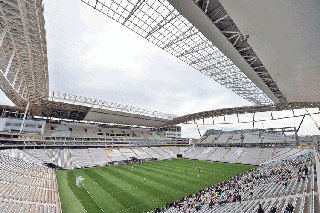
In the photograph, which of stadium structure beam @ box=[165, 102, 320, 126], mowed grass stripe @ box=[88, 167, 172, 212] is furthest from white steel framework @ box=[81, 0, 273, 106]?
stadium structure beam @ box=[165, 102, 320, 126]

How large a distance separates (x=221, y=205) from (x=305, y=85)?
36.9 feet

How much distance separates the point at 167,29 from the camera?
1232 centimetres

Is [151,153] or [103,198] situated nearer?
[103,198]

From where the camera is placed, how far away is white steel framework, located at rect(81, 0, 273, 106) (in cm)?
1042

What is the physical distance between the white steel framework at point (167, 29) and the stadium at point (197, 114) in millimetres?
77

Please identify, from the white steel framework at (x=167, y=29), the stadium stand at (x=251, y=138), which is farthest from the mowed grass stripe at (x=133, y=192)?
the stadium stand at (x=251, y=138)

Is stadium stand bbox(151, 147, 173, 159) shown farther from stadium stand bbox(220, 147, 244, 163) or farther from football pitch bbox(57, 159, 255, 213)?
football pitch bbox(57, 159, 255, 213)

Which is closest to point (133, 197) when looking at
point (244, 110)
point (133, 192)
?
point (133, 192)

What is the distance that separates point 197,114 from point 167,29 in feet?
120

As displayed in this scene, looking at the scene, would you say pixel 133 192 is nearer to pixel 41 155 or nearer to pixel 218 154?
pixel 41 155

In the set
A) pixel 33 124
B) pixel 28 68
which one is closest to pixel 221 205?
pixel 28 68

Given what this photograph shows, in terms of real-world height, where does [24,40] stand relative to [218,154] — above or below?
above

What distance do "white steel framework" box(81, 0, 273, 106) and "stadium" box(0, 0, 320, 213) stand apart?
0.25 ft

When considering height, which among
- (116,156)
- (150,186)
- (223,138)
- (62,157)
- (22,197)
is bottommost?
(150,186)
